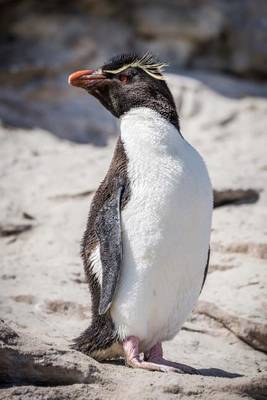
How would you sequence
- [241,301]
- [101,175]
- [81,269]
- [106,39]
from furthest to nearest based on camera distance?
[106,39], [101,175], [81,269], [241,301]

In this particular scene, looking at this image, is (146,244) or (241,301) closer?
(146,244)

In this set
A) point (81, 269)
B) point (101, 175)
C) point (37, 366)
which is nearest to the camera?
point (37, 366)

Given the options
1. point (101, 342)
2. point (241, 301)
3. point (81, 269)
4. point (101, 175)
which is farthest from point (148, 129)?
point (101, 175)

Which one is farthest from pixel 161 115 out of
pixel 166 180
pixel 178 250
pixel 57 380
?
pixel 57 380

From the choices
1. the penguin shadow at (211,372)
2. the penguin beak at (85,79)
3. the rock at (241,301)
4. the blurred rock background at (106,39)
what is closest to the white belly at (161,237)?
the penguin shadow at (211,372)

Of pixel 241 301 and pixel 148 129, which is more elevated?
pixel 148 129

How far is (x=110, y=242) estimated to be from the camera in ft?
11.0

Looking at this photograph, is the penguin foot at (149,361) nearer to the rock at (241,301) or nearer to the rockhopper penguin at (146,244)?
the rockhopper penguin at (146,244)

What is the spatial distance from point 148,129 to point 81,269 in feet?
4.82

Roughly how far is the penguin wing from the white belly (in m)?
0.05

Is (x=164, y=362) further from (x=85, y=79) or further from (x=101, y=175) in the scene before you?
(x=101, y=175)

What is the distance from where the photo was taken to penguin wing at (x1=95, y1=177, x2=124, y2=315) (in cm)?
330

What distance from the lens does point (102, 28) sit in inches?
288

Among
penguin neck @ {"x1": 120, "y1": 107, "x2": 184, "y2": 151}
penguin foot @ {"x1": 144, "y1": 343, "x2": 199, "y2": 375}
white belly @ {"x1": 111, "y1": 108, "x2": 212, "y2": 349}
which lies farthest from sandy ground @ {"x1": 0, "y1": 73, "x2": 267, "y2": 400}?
penguin neck @ {"x1": 120, "y1": 107, "x2": 184, "y2": 151}
